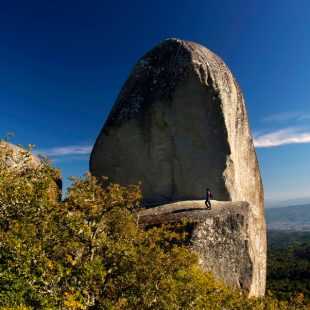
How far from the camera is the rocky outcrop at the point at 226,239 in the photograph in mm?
20203

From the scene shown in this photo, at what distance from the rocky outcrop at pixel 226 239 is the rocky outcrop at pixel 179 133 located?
6.94ft

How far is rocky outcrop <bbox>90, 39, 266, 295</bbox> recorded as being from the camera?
A: 26266mm

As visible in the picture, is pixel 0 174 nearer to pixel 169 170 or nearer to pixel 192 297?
pixel 192 297

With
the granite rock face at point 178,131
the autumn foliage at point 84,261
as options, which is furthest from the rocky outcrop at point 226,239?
the autumn foliage at point 84,261

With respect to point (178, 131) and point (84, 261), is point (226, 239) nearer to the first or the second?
point (178, 131)

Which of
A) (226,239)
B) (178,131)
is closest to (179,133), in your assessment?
(178,131)

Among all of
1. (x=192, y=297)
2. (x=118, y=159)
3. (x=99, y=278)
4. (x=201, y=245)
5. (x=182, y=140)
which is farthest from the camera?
(x=118, y=159)

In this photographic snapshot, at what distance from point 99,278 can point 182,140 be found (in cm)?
1748

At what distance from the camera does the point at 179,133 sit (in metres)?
27.1

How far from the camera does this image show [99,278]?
1050cm

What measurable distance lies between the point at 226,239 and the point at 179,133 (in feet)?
29.2

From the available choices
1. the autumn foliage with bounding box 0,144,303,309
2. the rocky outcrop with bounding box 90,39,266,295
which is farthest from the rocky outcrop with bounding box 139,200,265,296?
the autumn foliage with bounding box 0,144,303,309

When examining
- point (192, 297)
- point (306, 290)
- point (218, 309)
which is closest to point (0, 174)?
point (192, 297)

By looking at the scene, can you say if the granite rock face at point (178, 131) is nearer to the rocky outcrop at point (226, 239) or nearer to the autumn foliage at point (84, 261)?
the rocky outcrop at point (226, 239)
